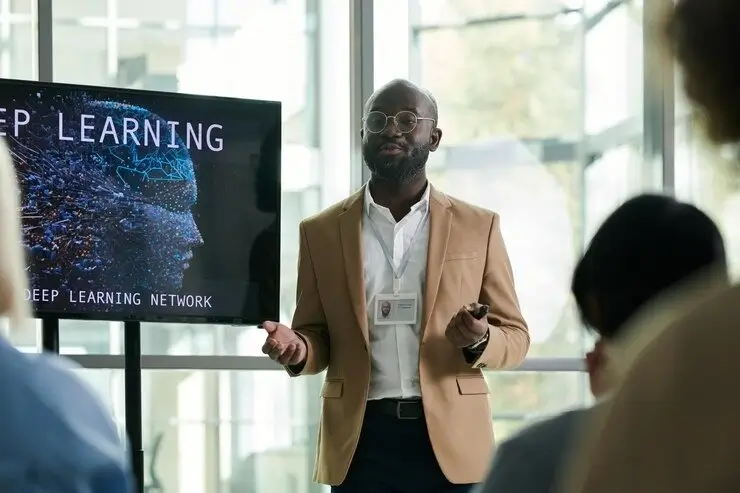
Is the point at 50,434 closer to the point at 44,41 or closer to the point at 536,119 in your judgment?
the point at 44,41

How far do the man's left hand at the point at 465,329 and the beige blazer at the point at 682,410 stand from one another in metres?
2.49

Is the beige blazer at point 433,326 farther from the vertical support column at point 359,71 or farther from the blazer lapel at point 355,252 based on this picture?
the vertical support column at point 359,71

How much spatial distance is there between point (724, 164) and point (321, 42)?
15.0 feet

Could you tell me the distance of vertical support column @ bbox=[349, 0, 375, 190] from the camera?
16.8 ft

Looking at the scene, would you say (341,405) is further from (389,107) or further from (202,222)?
(389,107)

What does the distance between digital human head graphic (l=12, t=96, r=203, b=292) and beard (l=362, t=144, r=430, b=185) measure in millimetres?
613

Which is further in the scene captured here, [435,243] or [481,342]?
[435,243]

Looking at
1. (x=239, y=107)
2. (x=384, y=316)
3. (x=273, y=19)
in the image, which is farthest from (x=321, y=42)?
(x=384, y=316)

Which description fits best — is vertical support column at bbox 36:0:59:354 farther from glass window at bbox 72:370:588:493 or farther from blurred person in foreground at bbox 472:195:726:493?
blurred person in foreground at bbox 472:195:726:493

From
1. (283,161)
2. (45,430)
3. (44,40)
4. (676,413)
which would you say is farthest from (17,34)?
(676,413)

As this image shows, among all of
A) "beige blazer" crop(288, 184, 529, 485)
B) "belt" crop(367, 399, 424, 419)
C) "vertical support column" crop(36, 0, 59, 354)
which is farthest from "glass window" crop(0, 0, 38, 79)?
"belt" crop(367, 399, 424, 419)

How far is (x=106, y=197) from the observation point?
3396 millimetres

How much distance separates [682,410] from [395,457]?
→ 2690 millimetres

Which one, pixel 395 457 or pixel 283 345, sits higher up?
pixel 283 345
